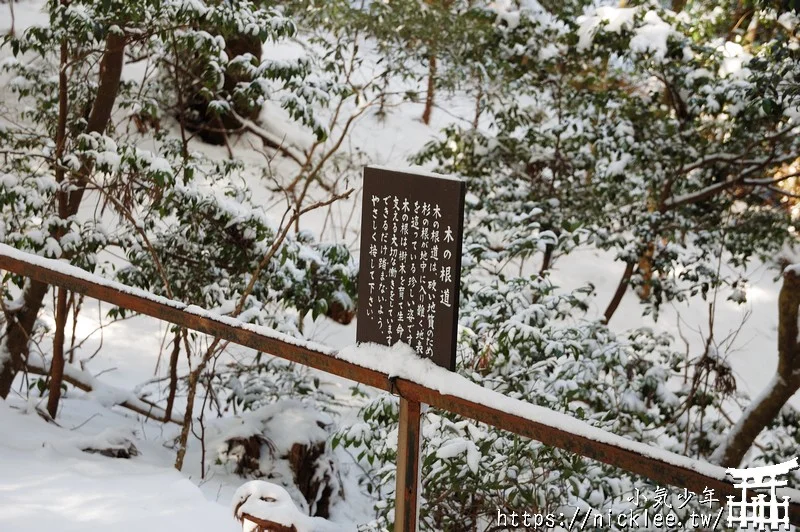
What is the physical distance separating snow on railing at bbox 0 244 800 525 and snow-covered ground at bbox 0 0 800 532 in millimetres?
821

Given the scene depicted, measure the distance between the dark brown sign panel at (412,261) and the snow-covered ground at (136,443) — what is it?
100 centimetres

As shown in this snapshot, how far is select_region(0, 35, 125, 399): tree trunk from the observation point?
4.46 m

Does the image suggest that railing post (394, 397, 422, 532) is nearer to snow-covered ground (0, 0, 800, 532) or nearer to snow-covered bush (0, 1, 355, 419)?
snow-covered ground (0, 0, 800, 532)

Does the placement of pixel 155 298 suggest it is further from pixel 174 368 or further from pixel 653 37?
pixel 653 37

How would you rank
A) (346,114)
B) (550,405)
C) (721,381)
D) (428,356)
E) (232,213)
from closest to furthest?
(428,356), (550,405), (232,213), (721,381), (346,114)

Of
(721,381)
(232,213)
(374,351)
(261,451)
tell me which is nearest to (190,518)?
(374,351)

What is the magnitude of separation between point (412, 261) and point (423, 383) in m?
0.35

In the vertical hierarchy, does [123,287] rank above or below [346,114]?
below

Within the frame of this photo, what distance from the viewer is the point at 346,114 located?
13.5m

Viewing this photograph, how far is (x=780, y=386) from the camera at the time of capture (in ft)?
13.0

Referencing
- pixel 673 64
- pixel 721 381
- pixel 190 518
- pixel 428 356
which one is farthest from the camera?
pixel 673 64

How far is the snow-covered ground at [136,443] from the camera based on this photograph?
2.63 metres

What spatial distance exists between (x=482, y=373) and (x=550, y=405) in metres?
0.48

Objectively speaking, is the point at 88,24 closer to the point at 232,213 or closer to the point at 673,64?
the point at 232,213
